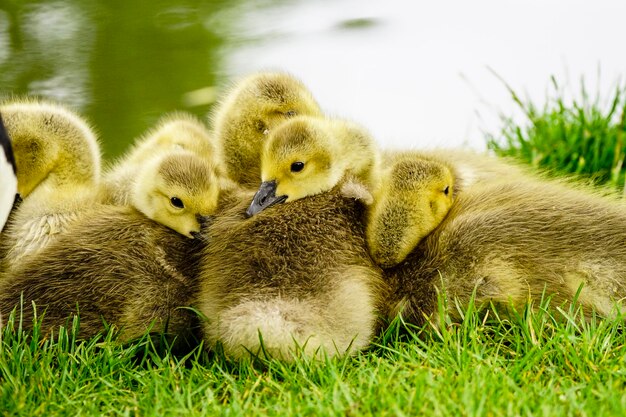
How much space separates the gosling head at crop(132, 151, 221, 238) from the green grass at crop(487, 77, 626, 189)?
1643mm

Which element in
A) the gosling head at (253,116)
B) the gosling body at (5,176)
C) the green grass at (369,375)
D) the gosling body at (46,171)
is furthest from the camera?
the gosling head at (253,116)

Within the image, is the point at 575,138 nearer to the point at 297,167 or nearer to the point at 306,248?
the point at 297,167

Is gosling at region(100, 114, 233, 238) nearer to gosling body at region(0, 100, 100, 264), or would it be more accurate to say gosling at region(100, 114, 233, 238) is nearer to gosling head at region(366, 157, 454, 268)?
gosling body at region(0, 100, 100, 264)

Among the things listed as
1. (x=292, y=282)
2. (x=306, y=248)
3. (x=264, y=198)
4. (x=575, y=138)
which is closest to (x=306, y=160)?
(x=264, y=198)

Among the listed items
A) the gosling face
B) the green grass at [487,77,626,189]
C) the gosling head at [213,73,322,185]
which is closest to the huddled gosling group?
the gosling face

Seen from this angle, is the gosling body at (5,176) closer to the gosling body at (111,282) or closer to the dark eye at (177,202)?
the gosling body at (111,282)

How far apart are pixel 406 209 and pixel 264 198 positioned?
0.42 meters

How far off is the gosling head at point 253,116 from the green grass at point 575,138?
3.96 ft

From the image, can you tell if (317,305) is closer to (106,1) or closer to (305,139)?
(305,139)

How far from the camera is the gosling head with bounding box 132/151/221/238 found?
9.43 feet

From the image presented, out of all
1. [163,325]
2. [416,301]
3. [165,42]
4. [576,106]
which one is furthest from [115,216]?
[165,42]

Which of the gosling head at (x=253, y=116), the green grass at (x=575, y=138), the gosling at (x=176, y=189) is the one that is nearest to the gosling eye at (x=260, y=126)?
the gosling head at (x=253, y=116)

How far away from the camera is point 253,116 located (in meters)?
3.29

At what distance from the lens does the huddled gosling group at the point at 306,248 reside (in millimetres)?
2691
